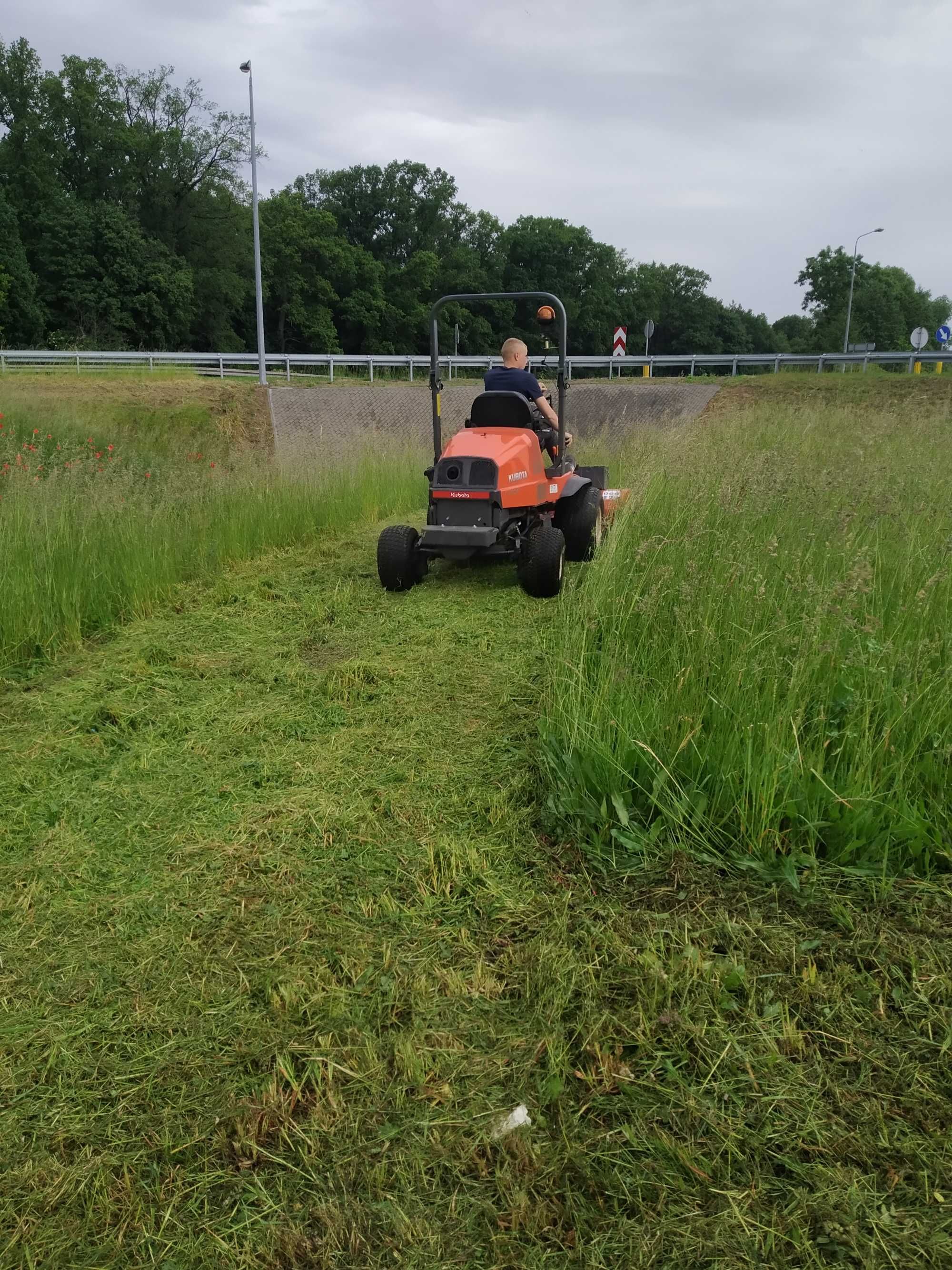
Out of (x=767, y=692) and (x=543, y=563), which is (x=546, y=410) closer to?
(x=543, y=563)

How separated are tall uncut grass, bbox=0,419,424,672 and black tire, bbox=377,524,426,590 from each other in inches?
62.4

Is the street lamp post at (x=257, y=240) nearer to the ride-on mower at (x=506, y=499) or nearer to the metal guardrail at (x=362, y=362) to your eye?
the metal guardrail at (x=362, y=362)

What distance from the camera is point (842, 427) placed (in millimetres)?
9617

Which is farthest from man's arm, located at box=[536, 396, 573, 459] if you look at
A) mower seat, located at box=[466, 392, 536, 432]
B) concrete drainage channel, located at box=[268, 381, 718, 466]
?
concrete drainage channel, located at box=[268, 381, 718, 466]

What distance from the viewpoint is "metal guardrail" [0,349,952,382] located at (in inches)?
896

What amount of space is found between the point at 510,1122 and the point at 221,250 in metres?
48.0

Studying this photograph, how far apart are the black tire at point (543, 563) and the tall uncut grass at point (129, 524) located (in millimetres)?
2610

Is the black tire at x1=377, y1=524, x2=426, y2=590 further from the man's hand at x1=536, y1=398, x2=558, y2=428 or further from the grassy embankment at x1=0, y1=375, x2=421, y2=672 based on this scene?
the grassy embankment at x1=0, y1=375, x2=421, y2=672

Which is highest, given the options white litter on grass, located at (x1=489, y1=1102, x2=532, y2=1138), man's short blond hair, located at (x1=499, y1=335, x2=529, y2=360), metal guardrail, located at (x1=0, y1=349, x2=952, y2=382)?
metal guardrail, located at (x1=0, y1=349, x2=952, y2=382)

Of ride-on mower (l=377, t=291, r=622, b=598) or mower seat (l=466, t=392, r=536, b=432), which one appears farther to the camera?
mower seat (l=466, t=392, r=536, b=432)

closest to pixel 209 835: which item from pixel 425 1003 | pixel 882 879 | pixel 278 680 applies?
pixel 425 1003

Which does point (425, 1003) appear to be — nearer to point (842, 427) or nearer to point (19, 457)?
point (19, 457)

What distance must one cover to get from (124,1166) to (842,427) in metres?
9.86

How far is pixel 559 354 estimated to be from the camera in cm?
622
